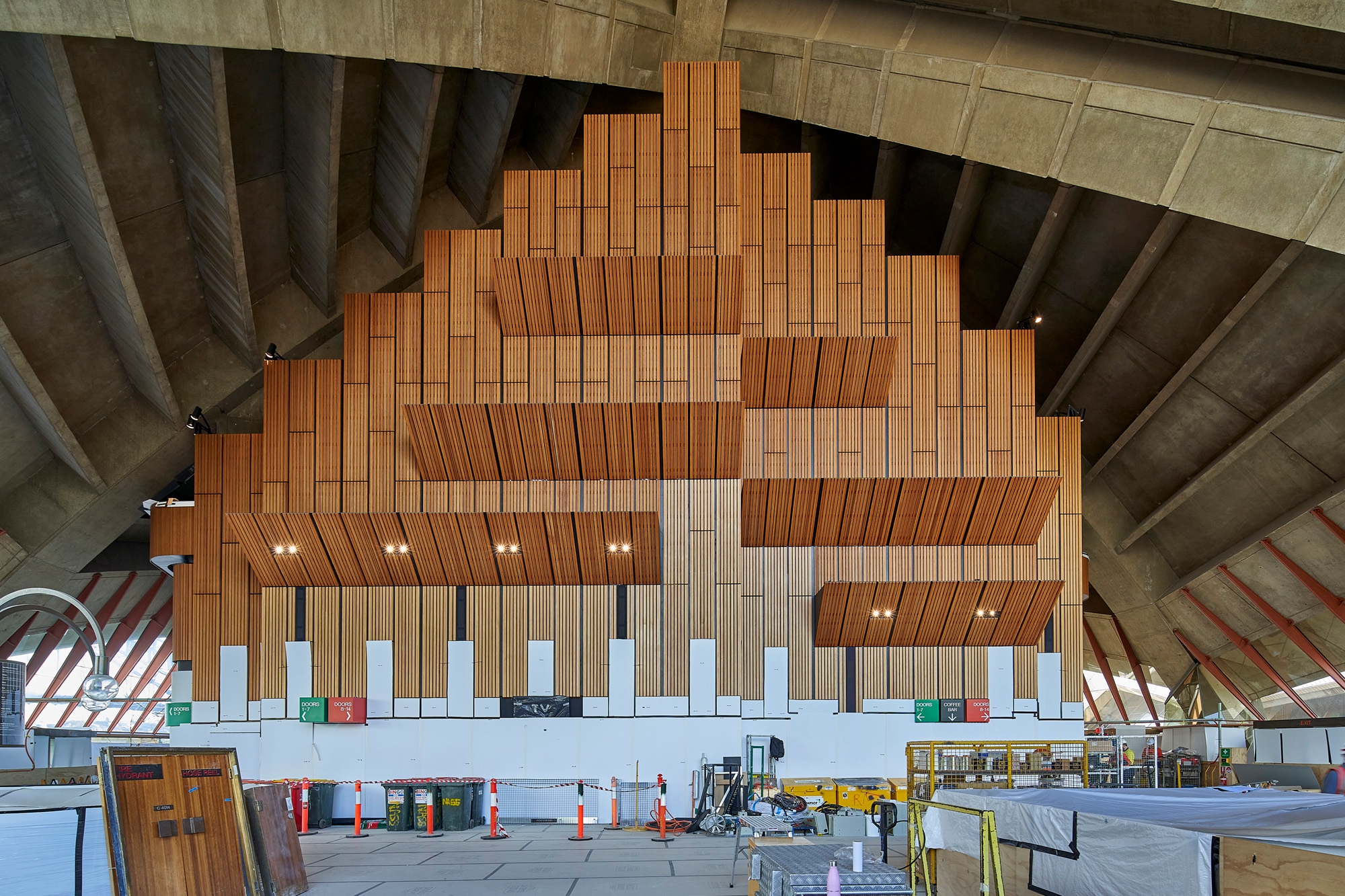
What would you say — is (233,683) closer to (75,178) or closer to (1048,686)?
(75,178)

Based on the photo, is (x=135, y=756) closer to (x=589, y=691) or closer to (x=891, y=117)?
(x=589, y=691)

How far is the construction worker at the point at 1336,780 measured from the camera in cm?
950

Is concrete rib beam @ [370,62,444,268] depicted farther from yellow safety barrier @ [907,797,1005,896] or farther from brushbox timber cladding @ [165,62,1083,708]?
yellow safety barrier @ [907,797,1005,896]

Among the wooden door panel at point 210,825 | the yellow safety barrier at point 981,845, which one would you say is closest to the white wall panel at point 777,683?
the yellow safety barrier at point 981,845

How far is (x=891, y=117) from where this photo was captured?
17188 millimetres

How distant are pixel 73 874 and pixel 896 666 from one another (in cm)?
1692

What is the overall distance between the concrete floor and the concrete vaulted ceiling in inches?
425

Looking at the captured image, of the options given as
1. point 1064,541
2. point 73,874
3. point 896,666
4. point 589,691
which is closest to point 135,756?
point 73,874

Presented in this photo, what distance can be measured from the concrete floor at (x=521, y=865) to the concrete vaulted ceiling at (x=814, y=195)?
1079 cm

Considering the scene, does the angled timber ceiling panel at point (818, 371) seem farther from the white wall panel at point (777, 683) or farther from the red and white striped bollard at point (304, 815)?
the red and white striped bollard at point (304, 815)

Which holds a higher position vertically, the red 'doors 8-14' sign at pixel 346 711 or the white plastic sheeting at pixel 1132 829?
the white plastic sheeting at pixel 1132 829

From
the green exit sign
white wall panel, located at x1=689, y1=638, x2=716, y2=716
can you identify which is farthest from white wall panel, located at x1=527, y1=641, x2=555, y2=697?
the green exit sign

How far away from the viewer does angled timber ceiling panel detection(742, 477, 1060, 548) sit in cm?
1962

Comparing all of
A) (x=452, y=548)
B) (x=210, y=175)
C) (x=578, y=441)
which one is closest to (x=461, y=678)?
(x=452, y=548)
